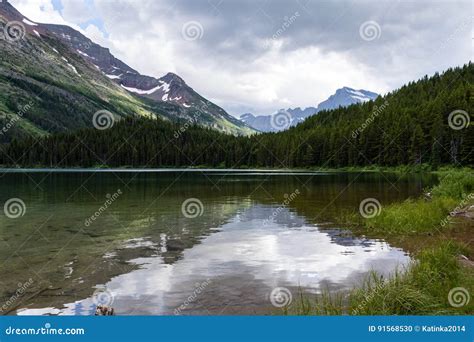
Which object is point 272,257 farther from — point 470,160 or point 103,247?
point 470,160

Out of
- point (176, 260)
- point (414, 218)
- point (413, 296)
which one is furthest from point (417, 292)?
point (414, 218)

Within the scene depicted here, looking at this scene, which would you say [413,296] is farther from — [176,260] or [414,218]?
[414,218]

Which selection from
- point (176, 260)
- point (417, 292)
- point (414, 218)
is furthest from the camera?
point (414, 218)

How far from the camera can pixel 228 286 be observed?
57.4 feet

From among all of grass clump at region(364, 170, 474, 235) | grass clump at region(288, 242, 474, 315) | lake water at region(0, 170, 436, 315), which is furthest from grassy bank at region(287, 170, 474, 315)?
grass clump at region(364, 170, 474, 235)

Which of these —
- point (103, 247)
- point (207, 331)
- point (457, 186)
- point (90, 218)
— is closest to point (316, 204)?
point (457, 186)

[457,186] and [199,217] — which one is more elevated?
[457,186]

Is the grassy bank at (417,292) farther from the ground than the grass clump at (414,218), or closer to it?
closer to it

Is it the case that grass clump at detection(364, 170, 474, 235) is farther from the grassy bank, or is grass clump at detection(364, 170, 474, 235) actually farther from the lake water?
the lake water

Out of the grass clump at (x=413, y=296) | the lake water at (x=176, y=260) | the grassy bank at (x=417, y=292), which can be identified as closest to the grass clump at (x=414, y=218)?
the grassy bank at (x=417, y=292)

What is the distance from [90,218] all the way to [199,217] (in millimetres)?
9563

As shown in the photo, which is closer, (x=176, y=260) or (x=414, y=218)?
(x=176, y=260)

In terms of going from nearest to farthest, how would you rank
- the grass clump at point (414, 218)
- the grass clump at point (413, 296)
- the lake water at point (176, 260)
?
the grass clump at point (413, 296), the lake water at point (176, 260), the grass clump at point (414, 218)

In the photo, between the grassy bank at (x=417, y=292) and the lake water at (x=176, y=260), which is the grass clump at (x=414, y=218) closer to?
the grassy bank at (x=417, y=292)
